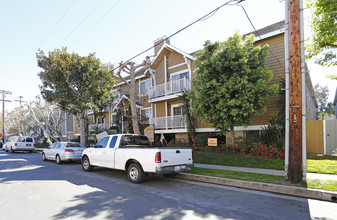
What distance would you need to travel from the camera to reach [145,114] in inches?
861

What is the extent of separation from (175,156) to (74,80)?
13.4 meters

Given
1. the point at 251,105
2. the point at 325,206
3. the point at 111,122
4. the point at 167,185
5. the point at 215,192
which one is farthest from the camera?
the point at 111,122

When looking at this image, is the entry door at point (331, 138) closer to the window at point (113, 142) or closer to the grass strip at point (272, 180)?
the grass strip at point (272, 180)

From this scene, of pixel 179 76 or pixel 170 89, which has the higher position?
pixel 179 76

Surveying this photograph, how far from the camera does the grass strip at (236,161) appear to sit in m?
9.29

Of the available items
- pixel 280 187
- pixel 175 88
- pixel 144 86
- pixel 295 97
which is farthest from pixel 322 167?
pixel 144 86

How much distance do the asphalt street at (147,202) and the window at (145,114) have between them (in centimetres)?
1342

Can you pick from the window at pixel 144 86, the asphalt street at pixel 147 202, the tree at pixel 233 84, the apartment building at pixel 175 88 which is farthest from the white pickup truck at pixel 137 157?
the window at pixel 144 86

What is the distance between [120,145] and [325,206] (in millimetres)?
6661

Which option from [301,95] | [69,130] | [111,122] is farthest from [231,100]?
[69,130]

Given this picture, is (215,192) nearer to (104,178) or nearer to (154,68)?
(104,178)

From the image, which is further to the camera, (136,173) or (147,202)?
(136,173)

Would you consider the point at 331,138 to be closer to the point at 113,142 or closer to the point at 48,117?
the point at 113,142

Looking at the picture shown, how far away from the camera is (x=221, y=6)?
26.1ft
